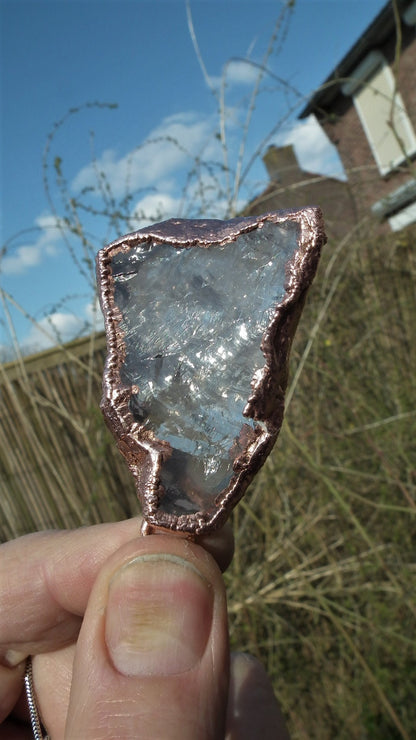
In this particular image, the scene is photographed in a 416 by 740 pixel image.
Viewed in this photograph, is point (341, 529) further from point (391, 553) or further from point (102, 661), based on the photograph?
point (102, 661)

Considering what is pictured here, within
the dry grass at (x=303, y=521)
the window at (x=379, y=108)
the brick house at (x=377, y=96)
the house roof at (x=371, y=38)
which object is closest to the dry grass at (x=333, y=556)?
A: the dry grass at (x=303, y=521)

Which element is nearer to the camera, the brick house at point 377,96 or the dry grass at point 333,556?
the dry grass at point 333,556

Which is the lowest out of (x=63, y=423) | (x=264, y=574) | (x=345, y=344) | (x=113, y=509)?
(x=264, y=574)

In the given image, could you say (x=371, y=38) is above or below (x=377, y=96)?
above

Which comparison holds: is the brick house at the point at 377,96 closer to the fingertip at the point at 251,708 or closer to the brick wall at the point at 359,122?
the brick wall at the point at 359,122

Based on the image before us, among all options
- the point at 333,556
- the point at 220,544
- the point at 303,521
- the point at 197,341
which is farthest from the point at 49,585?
the point at 333,556

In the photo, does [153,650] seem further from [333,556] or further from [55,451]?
[333,556]

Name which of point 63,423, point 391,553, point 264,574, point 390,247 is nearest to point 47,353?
point 63,423
